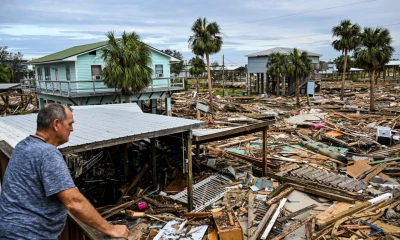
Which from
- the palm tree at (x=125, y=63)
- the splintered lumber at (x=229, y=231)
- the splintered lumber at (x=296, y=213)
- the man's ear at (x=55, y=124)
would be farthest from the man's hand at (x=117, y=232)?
the palm tree at (x=125, y=63)

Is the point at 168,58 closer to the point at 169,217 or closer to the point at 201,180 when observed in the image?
the point at 201,180

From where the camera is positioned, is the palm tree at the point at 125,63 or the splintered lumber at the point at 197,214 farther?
the palm tree at the point at 125,63

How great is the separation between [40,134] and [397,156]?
52.4 feet

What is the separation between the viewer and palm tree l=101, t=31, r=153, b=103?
67.1 feet

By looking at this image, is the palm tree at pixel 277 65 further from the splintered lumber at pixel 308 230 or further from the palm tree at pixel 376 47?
the splintered lumber at pixel 308 230

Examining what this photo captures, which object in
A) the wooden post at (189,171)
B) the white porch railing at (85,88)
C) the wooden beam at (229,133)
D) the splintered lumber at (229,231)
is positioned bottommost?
the splintered lumber at (229,231)

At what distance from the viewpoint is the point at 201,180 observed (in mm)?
11445

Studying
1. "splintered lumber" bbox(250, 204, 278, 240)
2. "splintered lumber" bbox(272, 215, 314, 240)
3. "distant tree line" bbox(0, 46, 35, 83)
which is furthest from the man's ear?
"distant tree line" bbox(0, 46, 35, 83)

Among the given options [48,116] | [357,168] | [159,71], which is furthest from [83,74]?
[48,116]

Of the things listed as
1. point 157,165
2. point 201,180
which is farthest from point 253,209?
point 157,165

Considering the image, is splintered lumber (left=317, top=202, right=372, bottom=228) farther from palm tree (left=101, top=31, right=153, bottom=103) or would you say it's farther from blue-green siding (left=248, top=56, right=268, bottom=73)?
blue-green siding (left=248, top=56, right=268, bottom=73)

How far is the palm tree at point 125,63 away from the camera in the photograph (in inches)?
805

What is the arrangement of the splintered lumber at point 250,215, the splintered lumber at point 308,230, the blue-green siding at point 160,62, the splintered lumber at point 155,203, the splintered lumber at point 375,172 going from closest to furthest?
the splintered lumber at point 308,230, the splintered lumber at point 250,215, the splintered lumber at point 155,203, the splintered lumber at point 375,172, the blue-green siding at point 160,62

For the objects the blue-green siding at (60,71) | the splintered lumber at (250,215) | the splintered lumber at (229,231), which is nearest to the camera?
the splintered lumber at (229,231)
